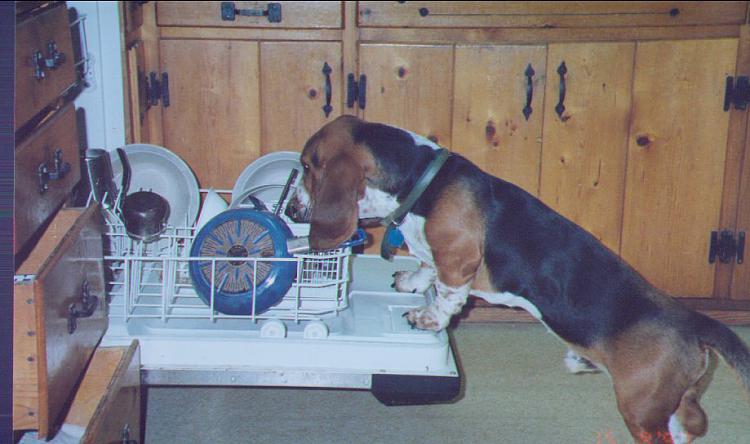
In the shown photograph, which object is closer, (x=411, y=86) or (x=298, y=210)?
(x=298, y=210)

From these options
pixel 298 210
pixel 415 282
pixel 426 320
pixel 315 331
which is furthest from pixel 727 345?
pixel 298 210

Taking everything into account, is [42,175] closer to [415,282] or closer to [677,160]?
[415,282]

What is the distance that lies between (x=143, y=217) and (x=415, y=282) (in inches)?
27.3

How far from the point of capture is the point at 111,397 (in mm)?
1646

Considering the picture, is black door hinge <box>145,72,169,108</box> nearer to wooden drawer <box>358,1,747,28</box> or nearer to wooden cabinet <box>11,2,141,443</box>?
wooden drawer <box>358,1,747,28</box>

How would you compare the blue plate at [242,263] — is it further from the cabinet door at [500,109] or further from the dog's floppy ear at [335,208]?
the cabinet door at [500,109]

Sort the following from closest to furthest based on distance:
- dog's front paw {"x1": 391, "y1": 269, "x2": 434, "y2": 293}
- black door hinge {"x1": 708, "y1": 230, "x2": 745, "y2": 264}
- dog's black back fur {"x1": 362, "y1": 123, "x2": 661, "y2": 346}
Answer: dog's black back fur {"x1": 362, "y1": 123, "x2": 661, "y2": 346}, dog's front paw {"x1": 391, "y1": 269, "x2": 434, "y2": 293}, black door hinge {"x1": 708, "y1": 230, "x2": 745, "y2": 264}

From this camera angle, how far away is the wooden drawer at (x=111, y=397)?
5.30ft

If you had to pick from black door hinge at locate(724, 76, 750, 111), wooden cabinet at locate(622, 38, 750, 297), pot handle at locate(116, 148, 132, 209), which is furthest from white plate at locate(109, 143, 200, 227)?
black door hinge at locate(724, 76, 750, 111)

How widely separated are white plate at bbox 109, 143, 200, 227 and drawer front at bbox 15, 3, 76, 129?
0.63 m

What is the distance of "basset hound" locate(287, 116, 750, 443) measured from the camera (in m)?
1.92

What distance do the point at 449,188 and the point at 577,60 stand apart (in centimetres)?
98

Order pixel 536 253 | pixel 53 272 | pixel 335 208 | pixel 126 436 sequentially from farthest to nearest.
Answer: pixel 536 253 < pixel 335 208 < pixel 126 436 < pixel 53 272

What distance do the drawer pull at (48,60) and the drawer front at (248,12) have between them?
0.96 metres
